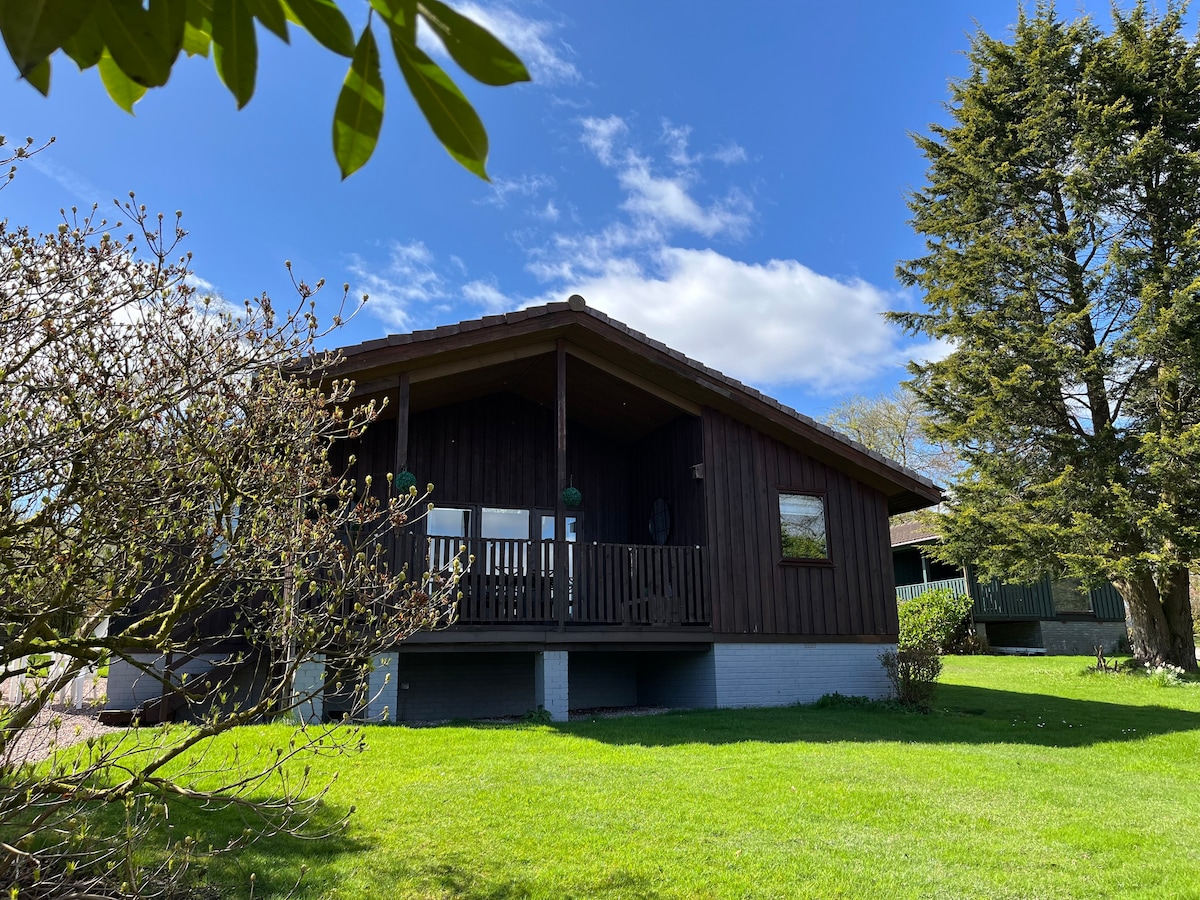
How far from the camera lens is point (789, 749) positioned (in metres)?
8.39

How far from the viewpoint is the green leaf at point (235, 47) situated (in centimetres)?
89

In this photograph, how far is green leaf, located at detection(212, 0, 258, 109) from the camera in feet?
2.92

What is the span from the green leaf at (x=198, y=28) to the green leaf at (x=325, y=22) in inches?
5.0

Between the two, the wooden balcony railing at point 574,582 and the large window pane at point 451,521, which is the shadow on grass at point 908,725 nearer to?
the wooden balcony railing at point 574,582

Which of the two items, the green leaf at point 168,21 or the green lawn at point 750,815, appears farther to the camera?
the green lawn at point 750,815

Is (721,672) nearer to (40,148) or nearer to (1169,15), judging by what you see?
(40,148)

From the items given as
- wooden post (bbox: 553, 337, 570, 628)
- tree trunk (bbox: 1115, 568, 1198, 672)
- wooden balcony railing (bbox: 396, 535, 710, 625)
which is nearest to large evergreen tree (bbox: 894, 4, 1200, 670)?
tree trunk (bbox: 1115, 568, 1198, 672)

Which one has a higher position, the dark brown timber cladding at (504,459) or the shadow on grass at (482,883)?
the dark brown timber cladding at (504,459)

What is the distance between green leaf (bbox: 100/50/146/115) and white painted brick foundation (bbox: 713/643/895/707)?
11703 millimetres

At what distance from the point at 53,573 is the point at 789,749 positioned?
23.3 feet

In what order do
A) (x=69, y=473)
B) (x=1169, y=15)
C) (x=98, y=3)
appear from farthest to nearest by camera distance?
(x=1169, y=15)
(x=69, y=473)
(x=98, y=3)

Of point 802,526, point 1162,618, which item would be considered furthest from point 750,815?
point 1162,618

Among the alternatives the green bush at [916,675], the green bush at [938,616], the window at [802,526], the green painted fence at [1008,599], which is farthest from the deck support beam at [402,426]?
the green painted fence at [1008,599]

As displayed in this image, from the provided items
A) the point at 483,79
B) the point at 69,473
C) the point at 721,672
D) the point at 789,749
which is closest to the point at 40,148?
the point at 69,473
